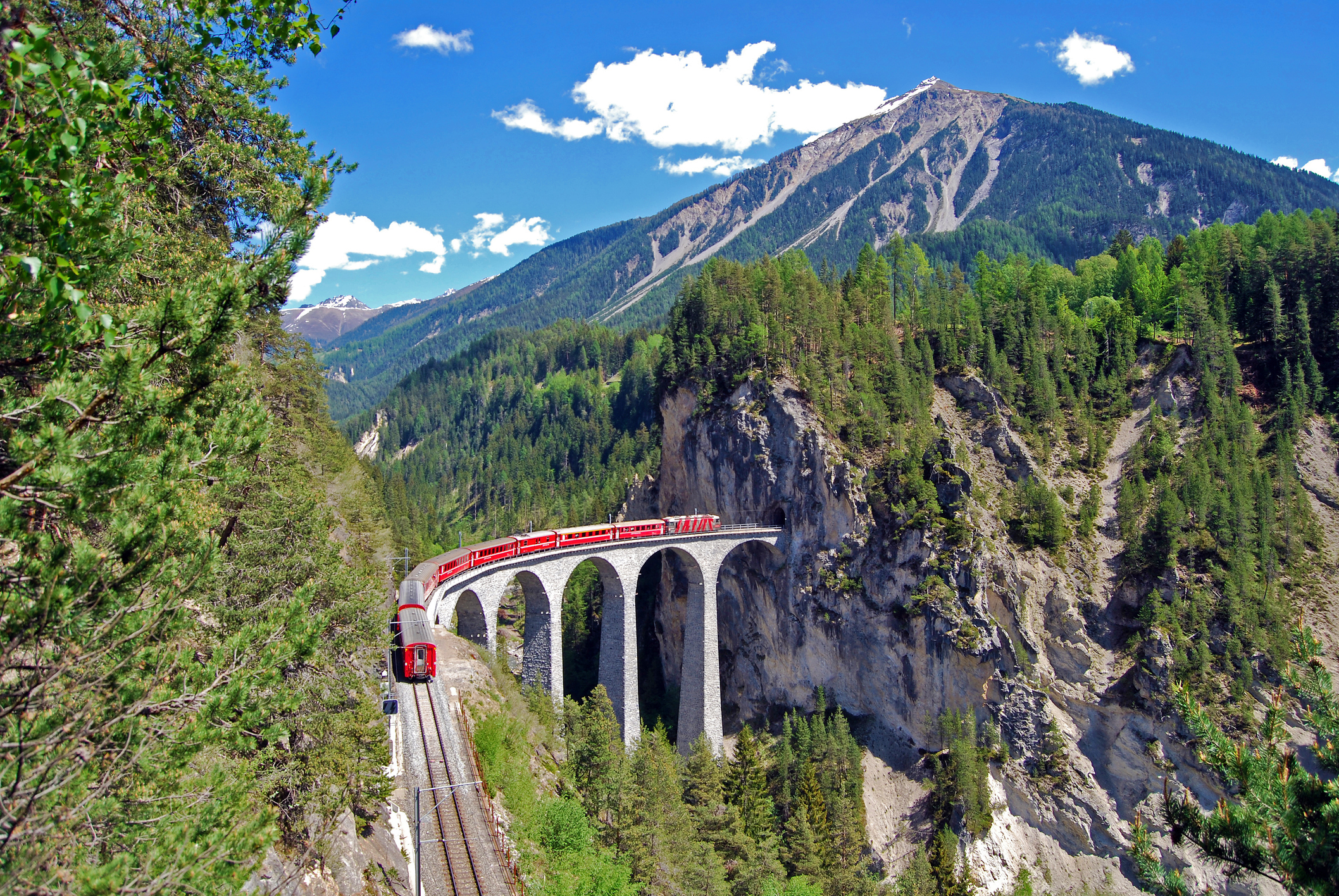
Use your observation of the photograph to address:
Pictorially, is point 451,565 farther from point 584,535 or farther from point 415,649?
point 415,649

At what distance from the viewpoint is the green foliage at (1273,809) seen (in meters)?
8.16

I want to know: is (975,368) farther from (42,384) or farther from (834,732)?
(42,384)

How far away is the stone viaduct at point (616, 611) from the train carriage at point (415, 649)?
2587 mm

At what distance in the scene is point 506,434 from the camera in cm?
14825

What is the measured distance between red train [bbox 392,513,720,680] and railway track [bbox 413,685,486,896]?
177 cm

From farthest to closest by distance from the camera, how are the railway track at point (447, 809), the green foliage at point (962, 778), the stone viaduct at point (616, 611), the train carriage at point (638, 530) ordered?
the green foliage at point (962, 778), the train carriage at point (638, 530), the stone viaduct at point (616, 611), the railway track at point (447, 809)

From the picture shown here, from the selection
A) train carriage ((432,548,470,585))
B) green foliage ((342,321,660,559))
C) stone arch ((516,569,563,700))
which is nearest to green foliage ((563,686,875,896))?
stone arch ((516,569,563,700))

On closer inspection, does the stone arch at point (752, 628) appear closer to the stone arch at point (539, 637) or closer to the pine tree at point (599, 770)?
the stone arch at point (539, 637)

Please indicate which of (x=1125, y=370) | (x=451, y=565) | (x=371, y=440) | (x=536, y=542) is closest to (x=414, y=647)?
(x=451, y=565)

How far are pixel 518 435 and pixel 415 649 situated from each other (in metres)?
125

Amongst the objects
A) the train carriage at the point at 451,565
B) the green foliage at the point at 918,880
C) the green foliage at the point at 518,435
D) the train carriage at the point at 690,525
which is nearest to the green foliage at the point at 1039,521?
the train carriage at the point at 690,525

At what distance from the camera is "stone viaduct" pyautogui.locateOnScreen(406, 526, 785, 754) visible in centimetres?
3822

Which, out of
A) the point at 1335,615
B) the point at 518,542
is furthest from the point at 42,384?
the point at 1335,615

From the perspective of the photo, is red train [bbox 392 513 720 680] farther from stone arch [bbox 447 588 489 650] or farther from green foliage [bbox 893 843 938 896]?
green foliage [bbox 893 843 938 896]
